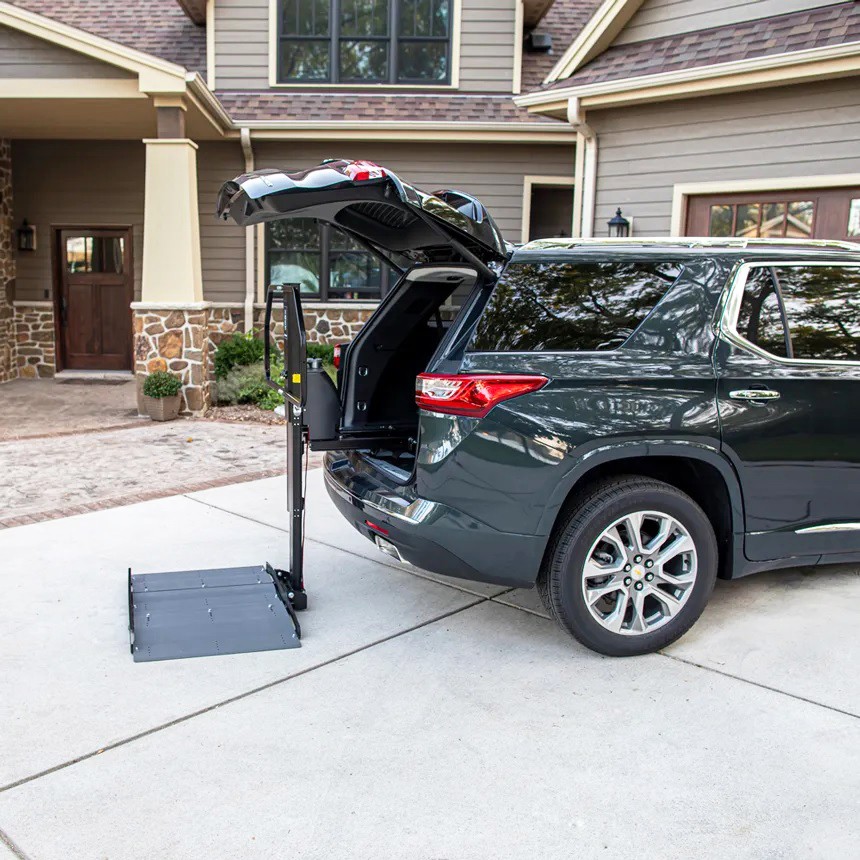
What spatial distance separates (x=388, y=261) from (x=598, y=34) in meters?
5.77

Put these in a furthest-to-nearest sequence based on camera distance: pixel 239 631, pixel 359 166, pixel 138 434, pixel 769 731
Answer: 1. pixel 138 434
2. pixel 239 631
3. pixel 359 166
4. pixel 769 731

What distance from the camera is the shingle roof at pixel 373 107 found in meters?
12.1

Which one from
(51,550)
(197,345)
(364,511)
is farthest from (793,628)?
(197,345)

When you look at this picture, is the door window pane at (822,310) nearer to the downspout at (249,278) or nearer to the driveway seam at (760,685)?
the driveway seam at (760,685)

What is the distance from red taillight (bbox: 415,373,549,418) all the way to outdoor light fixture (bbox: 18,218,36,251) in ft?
38.3

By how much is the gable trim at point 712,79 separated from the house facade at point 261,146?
8.51ft

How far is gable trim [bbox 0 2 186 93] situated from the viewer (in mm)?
9406

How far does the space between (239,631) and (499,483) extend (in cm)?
144

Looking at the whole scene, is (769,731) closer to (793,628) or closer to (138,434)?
(793,628)

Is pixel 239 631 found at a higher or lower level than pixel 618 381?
lower

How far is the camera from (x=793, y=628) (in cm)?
413

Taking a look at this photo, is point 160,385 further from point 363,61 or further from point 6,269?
point 363,61

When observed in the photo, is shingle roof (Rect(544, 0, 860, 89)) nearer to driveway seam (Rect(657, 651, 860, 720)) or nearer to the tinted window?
the tinted window

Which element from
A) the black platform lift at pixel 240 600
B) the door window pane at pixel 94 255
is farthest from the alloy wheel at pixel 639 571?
the door window pane at pixel 94 255
